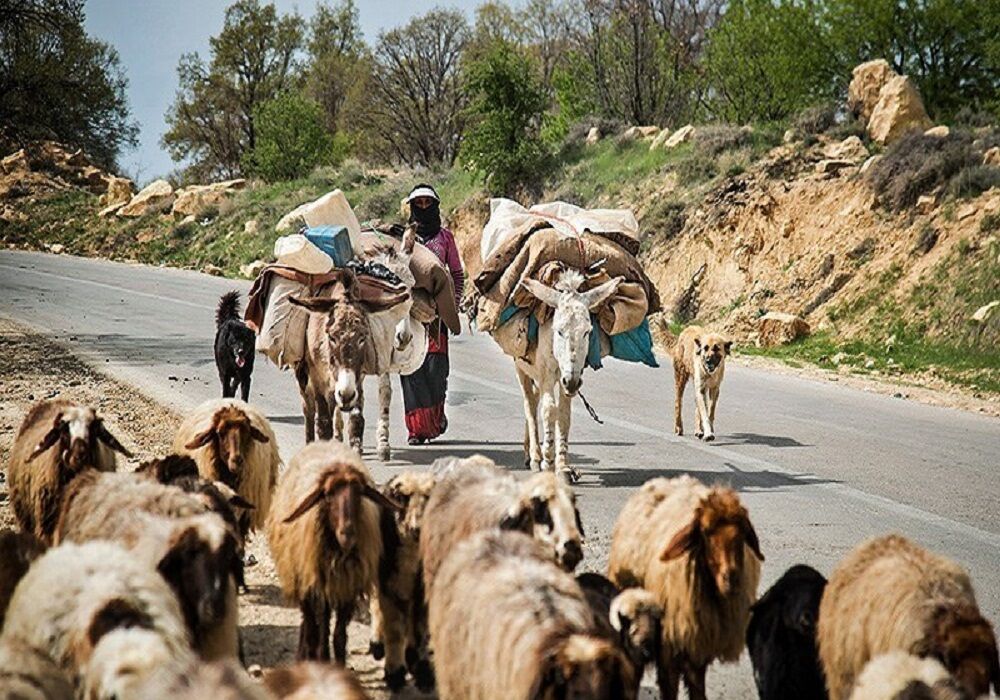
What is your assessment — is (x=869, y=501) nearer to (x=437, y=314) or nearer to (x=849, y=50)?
(x=437, y=314)

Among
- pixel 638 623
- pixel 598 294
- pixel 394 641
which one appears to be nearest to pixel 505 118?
pixel 598 294

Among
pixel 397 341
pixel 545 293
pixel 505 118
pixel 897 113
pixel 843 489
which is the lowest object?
pixel 843 489

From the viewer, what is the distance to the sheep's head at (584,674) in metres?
4.10

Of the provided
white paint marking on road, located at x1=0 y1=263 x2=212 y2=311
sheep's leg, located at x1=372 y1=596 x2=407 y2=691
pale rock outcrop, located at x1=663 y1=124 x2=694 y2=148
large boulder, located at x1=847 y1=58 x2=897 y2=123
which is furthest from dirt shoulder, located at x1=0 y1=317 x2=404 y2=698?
large boulder, located at x1=847 y1=58 x2=897 y2=123

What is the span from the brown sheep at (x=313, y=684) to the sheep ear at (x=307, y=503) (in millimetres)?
1766

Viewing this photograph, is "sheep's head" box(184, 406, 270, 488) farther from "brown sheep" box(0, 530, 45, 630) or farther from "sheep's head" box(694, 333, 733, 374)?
"sheep's head" box(694, 333, 733, 374)

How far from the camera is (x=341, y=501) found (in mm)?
6004

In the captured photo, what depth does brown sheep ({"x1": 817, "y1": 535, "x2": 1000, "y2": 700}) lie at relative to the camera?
4.67 m

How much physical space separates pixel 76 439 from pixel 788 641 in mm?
4550

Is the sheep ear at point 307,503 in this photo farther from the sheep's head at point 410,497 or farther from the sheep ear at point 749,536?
the sheep ear at point 749,536

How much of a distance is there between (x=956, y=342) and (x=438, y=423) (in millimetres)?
10909

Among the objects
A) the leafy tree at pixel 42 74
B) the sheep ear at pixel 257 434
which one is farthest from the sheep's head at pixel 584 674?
the leafy tree at pixel 42 74

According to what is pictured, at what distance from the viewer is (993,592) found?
25.3ft

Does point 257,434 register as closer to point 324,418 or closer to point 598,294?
point 324,418
